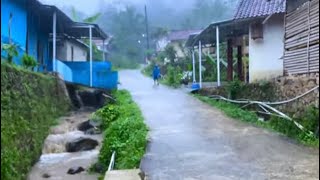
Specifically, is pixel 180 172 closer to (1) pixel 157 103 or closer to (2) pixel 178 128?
(2) pixel 178 128

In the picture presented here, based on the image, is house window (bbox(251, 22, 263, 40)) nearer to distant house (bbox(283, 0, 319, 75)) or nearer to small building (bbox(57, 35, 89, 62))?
distant house (bbox(283, 0, 319, 75))

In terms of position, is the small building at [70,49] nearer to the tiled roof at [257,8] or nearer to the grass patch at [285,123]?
the tiled roof at [257,8]

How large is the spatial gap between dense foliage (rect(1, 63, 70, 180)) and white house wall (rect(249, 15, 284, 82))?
27.4 feet

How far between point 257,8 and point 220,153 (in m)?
10.1

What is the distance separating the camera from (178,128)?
43.8 feet

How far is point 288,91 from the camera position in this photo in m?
12.5

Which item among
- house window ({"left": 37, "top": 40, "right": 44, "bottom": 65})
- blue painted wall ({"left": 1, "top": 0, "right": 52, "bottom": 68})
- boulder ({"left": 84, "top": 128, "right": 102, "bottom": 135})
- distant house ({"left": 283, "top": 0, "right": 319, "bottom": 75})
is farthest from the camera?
house window ({"left": 37, "top": 40, "right": 44, "bottom": 65})

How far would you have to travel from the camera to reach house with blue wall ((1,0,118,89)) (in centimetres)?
1733

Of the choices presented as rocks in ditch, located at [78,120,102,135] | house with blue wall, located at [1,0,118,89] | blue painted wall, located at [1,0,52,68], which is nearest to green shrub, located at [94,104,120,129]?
rocks in ditch, located at [78,120,102,135]

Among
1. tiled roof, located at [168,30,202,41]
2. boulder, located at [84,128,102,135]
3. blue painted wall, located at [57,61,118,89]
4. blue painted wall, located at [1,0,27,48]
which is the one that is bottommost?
boulder, located at [84,128,102,135]

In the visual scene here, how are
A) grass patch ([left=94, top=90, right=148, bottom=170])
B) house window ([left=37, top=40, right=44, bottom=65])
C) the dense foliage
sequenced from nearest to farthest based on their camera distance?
Result: 1. grass patch ([left=94, top=90, right=148, bottom=170])
2. the dense foliage
3. house window ([left=37, top=40, right=44, bottom=65])

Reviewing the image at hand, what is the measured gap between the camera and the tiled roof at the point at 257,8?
16797 mm

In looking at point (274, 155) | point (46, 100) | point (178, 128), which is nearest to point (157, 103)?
point (46, 100)

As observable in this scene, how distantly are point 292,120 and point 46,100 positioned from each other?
9.80m
